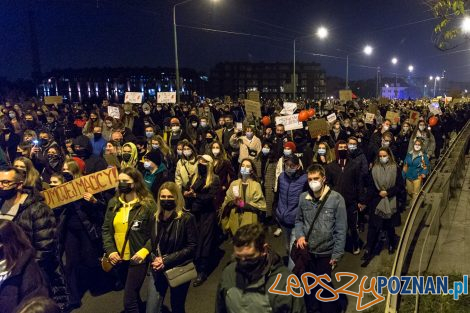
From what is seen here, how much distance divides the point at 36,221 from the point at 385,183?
4.73m

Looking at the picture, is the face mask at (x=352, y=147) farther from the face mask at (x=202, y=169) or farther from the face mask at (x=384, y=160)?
the face mask at (x=202, y=169)

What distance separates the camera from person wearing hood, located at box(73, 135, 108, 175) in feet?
21.3

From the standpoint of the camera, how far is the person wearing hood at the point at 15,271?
293 centimetres

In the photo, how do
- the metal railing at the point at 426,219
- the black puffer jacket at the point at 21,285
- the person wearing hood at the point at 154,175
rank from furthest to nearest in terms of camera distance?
1. the person wearing hood at the point at 154,175
2. the metal railing at the point at 426,219
3. the black puffer jacket at the point at 21,285

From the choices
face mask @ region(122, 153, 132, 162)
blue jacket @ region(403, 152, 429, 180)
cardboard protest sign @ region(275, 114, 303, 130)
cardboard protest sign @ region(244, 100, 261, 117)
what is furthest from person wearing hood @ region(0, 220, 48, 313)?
cardboard protest sign @ region(244, 100, 261, 117)

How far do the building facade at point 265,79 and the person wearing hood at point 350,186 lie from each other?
110m

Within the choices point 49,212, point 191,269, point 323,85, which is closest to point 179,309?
point 191,269

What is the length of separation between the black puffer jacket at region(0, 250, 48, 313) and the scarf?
15.1 ft

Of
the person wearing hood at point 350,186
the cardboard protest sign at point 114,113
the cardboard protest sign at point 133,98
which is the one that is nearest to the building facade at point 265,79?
the cardboard protest sign at point 133,98

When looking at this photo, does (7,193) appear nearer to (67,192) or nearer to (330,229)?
(67,192)

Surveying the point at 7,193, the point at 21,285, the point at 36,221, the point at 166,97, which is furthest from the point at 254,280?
the point at 166,97

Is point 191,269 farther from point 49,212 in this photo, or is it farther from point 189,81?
point 189,81

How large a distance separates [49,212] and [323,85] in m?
120

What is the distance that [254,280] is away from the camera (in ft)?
8.90
